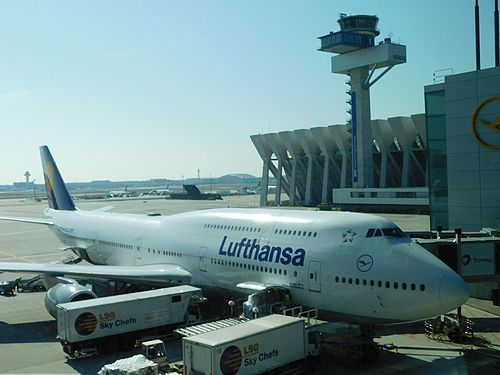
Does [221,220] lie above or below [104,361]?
above

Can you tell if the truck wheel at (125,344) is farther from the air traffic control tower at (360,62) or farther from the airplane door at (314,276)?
the air traffic control tower at (360,62)

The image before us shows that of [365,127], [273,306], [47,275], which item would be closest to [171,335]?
[273,306]

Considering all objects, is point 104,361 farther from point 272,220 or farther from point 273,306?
point 272,220

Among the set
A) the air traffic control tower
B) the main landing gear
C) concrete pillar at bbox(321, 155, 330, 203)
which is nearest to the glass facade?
the main landing gear

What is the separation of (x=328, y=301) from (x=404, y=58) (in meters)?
73.4

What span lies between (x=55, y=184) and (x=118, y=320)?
26616 mm

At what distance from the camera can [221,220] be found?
26719mm

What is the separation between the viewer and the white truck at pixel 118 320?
2083cm

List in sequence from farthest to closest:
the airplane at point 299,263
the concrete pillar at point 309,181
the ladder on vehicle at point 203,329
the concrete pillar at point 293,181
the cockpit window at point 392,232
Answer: the concrete pillar at point 293,181
the concrete pillar at point 309,181
the cockpit window at point 392,232
the ladder on vehicle at point 203,329
the airplane at point 299,263

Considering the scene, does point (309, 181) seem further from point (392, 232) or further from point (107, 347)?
point (107, 347)

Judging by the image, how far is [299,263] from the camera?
69.4 ft

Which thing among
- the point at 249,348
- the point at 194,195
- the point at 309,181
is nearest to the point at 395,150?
the point at 309,181

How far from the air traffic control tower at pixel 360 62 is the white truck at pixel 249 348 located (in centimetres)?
7250

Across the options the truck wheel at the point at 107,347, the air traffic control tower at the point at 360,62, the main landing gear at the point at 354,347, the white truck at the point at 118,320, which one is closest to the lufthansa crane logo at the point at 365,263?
the main landing gear at the point at 354,347
